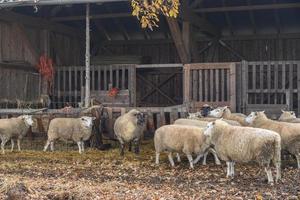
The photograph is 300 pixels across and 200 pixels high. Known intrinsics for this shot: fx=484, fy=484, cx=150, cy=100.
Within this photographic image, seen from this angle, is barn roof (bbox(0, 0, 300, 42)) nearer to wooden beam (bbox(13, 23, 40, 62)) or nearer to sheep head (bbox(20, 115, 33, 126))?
wooden beam (bbox(13, 23, 40, 62))

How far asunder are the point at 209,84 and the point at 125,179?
650cm

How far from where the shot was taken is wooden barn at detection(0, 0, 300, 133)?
50.0 feet

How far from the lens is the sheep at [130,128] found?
518 inches

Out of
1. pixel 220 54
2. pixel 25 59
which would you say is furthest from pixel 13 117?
pixel 220 54

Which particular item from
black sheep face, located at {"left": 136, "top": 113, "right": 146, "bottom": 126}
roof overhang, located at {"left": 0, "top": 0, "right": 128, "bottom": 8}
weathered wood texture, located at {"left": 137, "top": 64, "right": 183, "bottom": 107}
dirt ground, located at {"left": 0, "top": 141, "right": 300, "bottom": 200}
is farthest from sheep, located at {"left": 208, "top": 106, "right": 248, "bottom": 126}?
weathered wood texture, located at {"left": 137, "top": 64, "right": 183, "bottom": 107}

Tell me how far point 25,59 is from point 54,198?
11.2 m

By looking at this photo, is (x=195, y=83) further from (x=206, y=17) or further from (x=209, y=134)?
(x=206, y=17)

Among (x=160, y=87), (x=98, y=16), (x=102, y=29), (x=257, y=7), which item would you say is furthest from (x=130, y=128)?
(x=102, y=29)

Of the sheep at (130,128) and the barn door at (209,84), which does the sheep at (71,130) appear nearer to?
the sheep at (130,128)

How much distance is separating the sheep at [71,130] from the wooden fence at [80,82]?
460cm

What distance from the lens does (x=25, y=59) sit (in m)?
18.2

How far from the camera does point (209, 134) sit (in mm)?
10273

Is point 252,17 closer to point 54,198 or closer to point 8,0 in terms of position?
point 8,0

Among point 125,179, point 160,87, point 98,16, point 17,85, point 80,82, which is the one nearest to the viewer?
point 125,179
